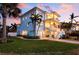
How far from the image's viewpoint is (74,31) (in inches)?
152

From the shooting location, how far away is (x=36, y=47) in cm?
387

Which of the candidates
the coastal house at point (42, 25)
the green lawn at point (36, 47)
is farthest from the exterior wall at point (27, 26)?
the green lawn at point (36, 47)

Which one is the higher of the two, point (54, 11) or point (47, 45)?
point (54, 11)

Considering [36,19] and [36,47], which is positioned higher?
[36,19]

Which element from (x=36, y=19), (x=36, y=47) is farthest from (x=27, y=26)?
(x=36, y=47)

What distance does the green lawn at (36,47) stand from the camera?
3.85 meters

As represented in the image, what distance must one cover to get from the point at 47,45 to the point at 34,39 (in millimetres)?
156

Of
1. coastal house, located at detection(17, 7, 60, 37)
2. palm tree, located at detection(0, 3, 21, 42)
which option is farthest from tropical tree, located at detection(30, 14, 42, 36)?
palm tree, located at detection(0, 3, 21, 42)

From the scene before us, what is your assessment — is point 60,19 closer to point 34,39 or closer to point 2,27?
point 34,39

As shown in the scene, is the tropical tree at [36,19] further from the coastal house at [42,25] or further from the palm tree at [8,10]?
the palm tree at [8,10]

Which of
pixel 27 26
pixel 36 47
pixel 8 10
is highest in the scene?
pixel 8 10

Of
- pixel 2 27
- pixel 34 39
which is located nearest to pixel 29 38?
pixel 34 39

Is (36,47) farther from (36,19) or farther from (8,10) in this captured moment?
(8,10)
